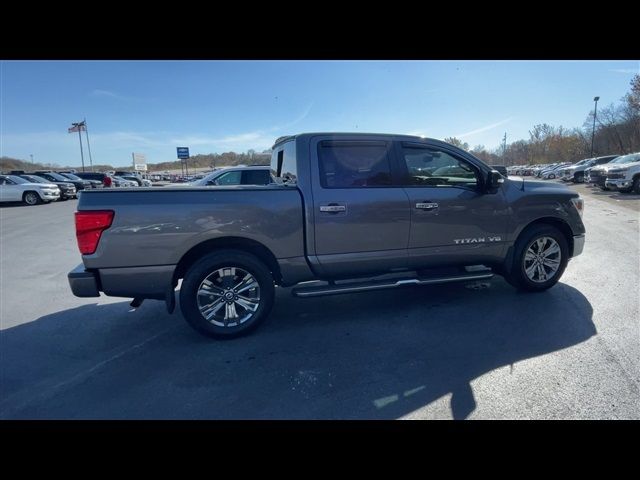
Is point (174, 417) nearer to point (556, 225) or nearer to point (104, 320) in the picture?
point (104, 320)

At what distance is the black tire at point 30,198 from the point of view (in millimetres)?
19266

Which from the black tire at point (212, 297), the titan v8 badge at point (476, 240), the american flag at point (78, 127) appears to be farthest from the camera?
the american flag at point (78, 127)

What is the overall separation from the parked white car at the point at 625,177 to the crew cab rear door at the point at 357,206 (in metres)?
17.6

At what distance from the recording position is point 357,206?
3691mm

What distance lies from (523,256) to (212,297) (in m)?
3.95

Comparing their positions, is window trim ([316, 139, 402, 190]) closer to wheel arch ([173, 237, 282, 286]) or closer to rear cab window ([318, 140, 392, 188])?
rear cab window ([318, 140, 392, 188])

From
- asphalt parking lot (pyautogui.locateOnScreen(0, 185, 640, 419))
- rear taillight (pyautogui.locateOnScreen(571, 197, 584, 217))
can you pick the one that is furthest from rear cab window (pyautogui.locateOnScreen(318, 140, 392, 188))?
rear taillight (pyautogui.locateOnScreen(571, 197, 584, 217))

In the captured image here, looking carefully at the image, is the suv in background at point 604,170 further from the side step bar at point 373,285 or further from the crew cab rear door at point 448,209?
the side step bar at point 373,285

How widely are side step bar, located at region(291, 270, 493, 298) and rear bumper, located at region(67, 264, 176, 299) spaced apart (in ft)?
4.48

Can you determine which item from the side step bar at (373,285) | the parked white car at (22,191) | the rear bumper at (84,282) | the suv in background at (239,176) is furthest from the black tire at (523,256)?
the parked white car at (22,191)

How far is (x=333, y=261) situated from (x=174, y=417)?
6.88 feet

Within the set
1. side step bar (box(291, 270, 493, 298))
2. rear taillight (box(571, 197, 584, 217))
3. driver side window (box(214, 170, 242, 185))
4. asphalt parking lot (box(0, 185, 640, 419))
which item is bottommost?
asphalt parking lot (box(0, 185, 640, 419))

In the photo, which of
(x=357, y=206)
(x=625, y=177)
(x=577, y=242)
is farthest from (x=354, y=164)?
(x=625, y=177)

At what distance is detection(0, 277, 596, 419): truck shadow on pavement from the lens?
8.29 ft
